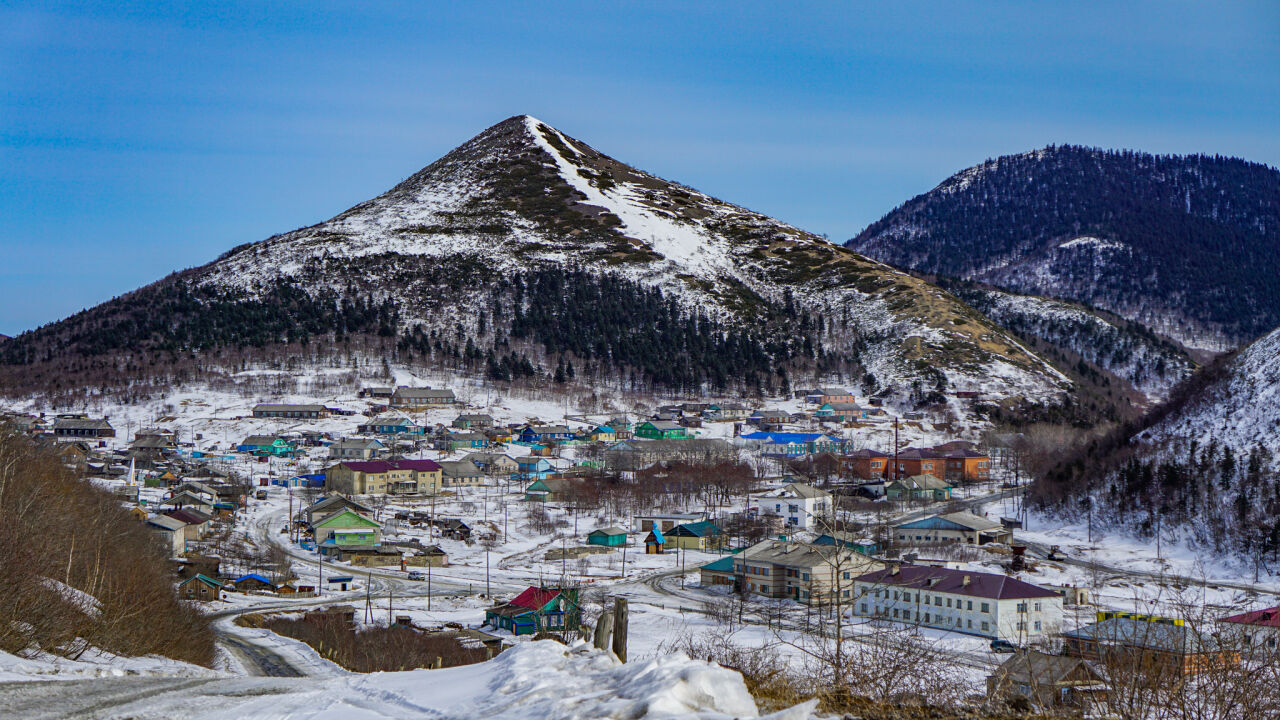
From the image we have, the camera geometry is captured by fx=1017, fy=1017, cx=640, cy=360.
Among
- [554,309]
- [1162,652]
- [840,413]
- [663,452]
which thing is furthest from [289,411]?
[1162,652]

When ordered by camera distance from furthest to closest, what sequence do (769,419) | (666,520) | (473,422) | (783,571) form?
(769,419)
(473,422)
(666,520)
(783,571)

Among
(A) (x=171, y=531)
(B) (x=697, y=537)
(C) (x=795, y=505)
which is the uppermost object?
(A) (x=171, y=531)

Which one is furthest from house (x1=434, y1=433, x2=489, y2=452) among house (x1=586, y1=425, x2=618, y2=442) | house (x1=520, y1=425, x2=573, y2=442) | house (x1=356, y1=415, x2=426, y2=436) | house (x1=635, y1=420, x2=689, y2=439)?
house (x1=635, y1=420, x2=689, y2=439)

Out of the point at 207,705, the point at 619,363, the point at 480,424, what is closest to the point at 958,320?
the point at 619,363

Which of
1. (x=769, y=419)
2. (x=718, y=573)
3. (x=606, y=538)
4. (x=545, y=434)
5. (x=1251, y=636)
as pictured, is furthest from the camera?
(x=769, y=419)

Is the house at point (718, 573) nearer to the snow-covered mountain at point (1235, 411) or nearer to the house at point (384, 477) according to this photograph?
the snow-covered mountain at point (1235, 411)

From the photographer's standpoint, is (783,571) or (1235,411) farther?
(1235,411)

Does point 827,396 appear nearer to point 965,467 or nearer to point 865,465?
point 965,467
